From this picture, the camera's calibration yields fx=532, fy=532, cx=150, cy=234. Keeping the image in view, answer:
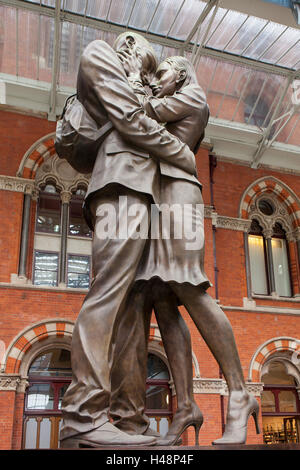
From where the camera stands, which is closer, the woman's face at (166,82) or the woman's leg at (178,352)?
the woman's leg at (178,352)

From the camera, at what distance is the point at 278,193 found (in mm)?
13773

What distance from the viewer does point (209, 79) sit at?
13.1 metres

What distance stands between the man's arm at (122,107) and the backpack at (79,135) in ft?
0.19

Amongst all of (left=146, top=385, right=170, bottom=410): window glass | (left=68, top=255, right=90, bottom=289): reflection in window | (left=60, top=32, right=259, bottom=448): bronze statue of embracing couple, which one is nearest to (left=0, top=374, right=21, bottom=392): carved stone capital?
(left=68, top=255, right=90, bottom=289): reflection in window

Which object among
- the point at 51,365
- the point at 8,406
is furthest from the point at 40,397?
the point at 8,406

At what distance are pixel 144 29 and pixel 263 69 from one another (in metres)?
3.19

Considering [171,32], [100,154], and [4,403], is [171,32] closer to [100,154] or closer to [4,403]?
[4,403]

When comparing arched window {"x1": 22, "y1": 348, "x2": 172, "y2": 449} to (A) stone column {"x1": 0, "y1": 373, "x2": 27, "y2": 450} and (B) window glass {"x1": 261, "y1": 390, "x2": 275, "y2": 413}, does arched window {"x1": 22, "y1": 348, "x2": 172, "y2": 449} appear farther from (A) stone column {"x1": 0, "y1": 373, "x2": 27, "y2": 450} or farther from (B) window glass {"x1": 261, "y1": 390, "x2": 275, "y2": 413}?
(B) window glass {"x1": 261, "y1": 390, "x2": 275, "y2": 413}

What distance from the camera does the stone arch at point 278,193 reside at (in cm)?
1342

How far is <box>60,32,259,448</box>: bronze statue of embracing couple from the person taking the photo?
2393 mm

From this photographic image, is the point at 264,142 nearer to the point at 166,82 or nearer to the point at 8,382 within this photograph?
the point at 8,382

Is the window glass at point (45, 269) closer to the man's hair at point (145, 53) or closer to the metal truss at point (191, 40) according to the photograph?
the metal truss at point (191, 40)

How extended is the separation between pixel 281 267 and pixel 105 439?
475 inches

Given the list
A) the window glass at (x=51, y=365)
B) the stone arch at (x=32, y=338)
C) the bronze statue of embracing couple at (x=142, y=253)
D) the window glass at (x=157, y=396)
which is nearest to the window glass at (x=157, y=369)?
the window glass at (x=157, y=396)
